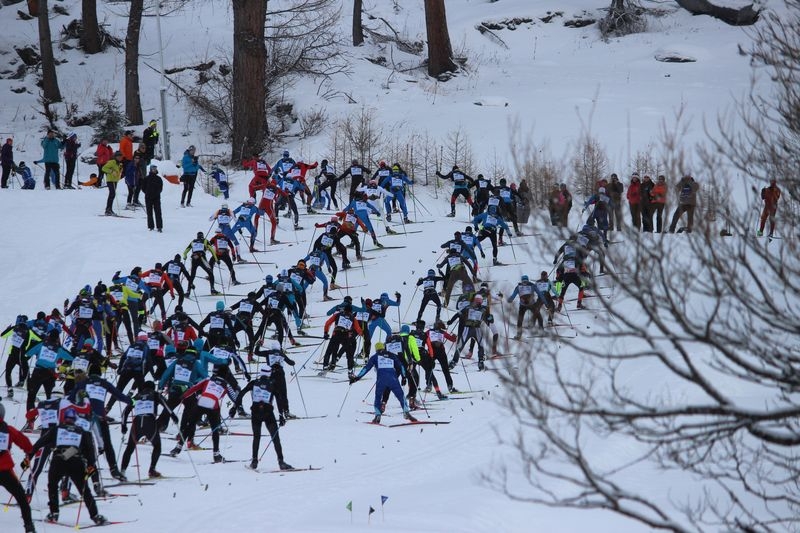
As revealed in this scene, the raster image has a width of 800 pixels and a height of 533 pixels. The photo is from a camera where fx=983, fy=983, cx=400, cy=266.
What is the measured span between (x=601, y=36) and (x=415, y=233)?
25.4m

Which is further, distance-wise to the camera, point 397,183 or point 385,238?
point 385,238

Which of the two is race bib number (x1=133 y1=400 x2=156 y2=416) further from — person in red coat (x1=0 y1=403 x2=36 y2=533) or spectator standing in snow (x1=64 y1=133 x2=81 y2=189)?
spectator standing in snow (x1=64 y1=133 x2=81 y2=189)

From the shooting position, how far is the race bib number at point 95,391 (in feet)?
50.7

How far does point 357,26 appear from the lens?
5153cm

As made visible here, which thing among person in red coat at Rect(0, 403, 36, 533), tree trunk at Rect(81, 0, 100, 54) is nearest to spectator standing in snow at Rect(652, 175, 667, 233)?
person in red coat at Rect(0, 403, 36, 533)

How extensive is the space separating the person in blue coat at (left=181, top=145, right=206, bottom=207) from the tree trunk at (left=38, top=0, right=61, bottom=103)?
12.5m

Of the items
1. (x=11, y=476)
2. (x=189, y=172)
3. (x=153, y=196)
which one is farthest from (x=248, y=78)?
(x=11, y=476)

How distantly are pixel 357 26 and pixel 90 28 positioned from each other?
44.0 feet

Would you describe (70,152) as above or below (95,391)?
above

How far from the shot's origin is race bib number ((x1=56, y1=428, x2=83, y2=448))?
13281mm

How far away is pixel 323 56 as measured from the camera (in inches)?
1940

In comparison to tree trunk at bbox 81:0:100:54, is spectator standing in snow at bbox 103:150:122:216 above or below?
below

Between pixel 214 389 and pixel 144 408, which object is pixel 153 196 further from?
pixel 144 408

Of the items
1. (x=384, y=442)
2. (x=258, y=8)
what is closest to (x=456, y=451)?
(x=384, y=442)
